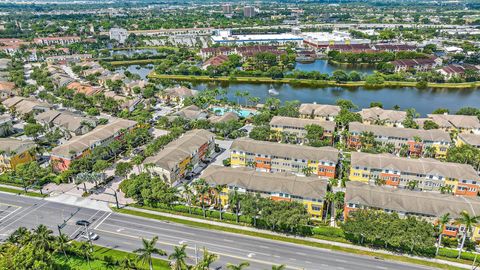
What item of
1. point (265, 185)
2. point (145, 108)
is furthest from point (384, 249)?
point (145, 108)

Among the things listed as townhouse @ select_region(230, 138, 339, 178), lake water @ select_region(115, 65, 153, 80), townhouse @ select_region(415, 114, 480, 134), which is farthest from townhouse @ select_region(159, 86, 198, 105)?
townhouse @ select_region(415, 114, 480, 134)

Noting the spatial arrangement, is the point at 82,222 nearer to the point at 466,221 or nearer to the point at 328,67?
the point at 466,221

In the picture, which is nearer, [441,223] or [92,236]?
[441,223]

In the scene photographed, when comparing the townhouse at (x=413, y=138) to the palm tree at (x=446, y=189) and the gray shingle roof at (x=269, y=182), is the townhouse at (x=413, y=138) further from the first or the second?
the gray shingle roof at (x=269, y=182)

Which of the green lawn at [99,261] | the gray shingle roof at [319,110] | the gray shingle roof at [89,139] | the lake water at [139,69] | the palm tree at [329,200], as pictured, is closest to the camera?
the green lawn at [99,261]

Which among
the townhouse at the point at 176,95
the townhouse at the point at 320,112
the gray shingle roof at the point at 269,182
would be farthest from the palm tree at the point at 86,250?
the townhouse at the point at 176,95

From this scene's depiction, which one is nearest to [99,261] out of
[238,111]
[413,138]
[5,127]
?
[5,127]
